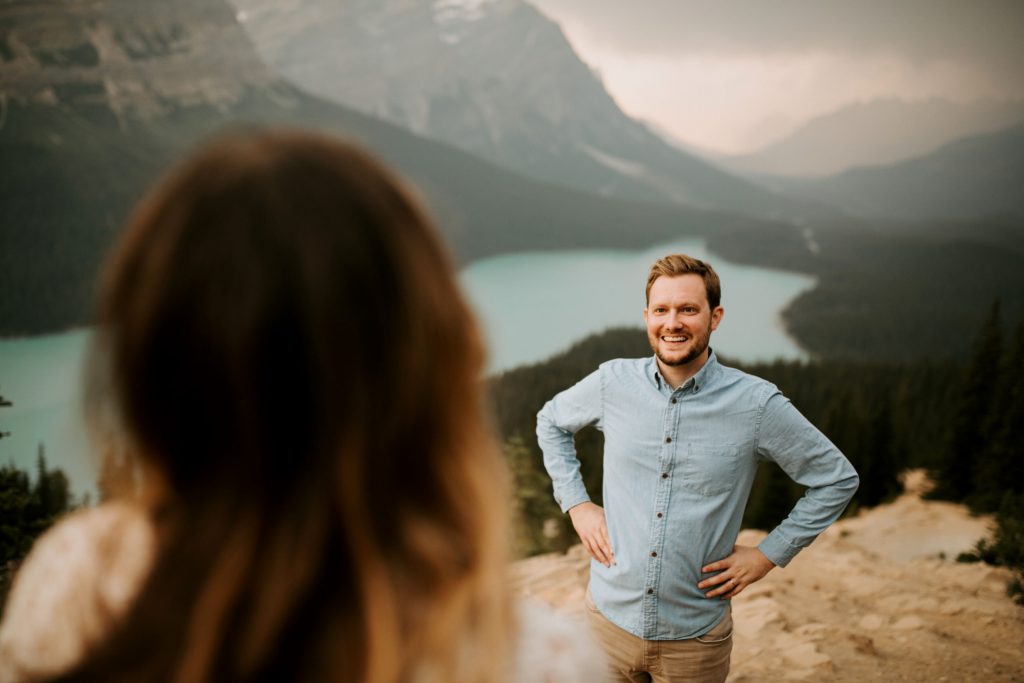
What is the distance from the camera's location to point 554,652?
906mm

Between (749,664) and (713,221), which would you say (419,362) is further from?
(713,221)

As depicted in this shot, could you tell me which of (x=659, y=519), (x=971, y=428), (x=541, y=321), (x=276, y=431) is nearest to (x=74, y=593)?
(x=276, y=431)

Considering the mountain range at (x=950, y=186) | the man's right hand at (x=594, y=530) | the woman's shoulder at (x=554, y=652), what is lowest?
the man's right hand at (x=594, y=530)

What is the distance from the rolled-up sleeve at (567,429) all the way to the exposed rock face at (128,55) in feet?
386

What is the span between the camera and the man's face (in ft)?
7.68

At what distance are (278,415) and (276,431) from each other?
0.8 inches

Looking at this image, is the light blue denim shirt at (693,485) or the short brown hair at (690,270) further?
the short brown hair at (690,270)

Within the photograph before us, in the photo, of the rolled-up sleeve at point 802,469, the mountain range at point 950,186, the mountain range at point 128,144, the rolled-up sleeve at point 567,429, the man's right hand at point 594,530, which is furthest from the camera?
the mountain range at point 950,186

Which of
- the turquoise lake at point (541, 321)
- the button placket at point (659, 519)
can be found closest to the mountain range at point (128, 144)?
the turquoise lake at point (541, 321)

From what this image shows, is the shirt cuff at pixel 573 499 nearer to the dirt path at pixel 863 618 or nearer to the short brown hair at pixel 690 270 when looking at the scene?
the short brown hair at pixel 690 270

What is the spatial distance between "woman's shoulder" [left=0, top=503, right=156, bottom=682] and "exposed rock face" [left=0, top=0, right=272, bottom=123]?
389ft

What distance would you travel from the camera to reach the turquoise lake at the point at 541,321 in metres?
41.0

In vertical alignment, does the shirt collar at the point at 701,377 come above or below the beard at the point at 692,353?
below

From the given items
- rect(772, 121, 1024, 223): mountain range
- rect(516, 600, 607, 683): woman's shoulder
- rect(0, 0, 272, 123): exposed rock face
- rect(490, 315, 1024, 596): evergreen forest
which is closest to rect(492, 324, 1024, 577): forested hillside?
rect(490, 315, 1024, 596): evergreen forest
